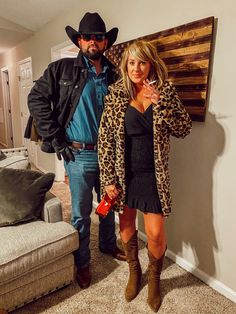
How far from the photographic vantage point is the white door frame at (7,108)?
6465 millimetres

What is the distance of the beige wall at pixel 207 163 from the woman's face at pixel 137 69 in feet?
1.45

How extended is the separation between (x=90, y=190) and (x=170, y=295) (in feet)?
2.76

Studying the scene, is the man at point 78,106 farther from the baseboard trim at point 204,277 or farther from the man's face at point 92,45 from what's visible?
the baseboard trim at point 204,277

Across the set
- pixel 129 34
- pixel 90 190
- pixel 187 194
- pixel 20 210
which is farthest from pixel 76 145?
pixel 129 34

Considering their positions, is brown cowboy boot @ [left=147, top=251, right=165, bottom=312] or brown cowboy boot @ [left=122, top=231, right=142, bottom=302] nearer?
brown cowboy boot @ [left=147, top=251, right=165, bottom=312]

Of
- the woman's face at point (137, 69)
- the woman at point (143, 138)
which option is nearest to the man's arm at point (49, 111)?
the woman at point (143, 138)

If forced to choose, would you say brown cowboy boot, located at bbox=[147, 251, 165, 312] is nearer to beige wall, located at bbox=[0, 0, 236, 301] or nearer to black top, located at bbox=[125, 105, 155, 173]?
beige wall, located at bbox=[0, 0, 236, 301]

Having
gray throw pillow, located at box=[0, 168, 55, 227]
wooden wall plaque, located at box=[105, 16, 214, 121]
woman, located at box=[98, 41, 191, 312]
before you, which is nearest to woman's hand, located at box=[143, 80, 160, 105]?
woman, located at box=[98, 41, 191, 312]

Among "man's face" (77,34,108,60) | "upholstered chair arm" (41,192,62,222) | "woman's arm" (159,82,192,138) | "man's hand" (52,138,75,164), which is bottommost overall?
"upholstered chair arm" (41,192,62,222)

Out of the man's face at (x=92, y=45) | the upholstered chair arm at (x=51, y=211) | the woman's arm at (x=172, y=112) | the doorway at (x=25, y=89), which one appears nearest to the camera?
the woman's arm at (x=172, y=112)

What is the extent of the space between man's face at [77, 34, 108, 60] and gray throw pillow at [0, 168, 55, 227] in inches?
32.6

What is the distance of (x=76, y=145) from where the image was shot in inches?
69.8

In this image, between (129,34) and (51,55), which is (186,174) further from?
(51,55)

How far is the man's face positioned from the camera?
167 centimetres
